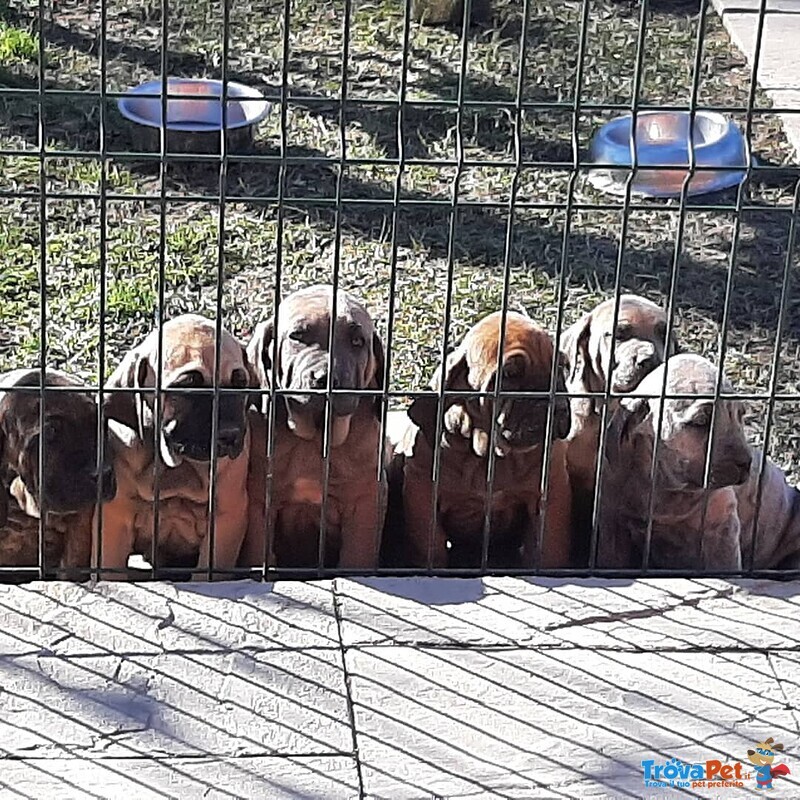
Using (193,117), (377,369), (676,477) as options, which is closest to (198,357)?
(377,369)

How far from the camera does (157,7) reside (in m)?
10.3

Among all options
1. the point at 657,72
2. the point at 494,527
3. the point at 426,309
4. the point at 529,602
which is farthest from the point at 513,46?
the point at 529,602

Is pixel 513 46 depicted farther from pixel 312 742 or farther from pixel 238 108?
pixel 312 742

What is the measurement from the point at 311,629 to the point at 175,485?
0.84 metres

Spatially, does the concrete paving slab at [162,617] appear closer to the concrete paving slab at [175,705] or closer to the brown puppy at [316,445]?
the concrete paving slab at [175,705]

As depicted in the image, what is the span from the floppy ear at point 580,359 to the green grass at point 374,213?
54 centimetres

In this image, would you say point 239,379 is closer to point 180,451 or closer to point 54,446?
point 180,451

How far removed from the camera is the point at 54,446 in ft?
14.5

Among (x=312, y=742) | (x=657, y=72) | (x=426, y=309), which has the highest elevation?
(x=657, y=72)

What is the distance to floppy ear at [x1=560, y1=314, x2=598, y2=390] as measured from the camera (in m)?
4.87

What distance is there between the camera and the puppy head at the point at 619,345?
4723mm

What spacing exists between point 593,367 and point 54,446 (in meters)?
1.54

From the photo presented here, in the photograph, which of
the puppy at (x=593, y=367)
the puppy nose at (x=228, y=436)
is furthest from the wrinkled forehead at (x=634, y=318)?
the puppy nose at (x=228, y=436)

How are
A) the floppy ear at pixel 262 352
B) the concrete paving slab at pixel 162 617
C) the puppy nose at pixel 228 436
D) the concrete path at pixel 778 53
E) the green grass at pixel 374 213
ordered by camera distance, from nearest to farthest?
1. the concrete paving slab at pixel 162 617
2. the puppy nose at pixel 228 436
3. the floppy ear at pixel 262 352
4. the green grass at pixel 374 213
5. the concrete path at pixel 778 53
